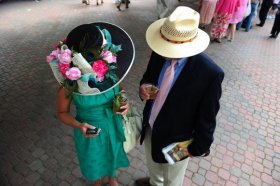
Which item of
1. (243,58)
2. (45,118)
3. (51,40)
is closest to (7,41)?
(51,40)

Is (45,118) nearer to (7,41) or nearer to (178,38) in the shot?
(178,38)

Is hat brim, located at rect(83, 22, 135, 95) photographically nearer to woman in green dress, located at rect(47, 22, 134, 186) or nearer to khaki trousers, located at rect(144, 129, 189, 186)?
woman in green dress, located at rect(47, 22, 134, 186)

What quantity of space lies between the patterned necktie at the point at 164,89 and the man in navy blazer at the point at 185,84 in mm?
28

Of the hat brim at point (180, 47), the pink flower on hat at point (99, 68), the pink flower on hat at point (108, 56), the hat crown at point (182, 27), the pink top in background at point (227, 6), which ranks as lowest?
the pink top in background at point (227, 6)

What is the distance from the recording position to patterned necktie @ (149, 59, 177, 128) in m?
1.87

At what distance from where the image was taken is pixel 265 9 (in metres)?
8.80

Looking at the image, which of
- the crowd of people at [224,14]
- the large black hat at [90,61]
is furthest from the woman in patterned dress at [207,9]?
the large black hat at [90,61]

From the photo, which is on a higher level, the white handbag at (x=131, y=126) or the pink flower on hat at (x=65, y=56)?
the pink flower on hat at (x=65, y=56)

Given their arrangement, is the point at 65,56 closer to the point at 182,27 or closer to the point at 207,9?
the point at 182,27

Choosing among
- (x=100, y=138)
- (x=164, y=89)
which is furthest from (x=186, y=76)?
(x=100, y=138)

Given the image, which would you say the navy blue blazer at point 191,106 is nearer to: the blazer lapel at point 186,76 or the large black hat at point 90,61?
the blazer lapel at point 186,76

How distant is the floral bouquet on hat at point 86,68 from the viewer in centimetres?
175

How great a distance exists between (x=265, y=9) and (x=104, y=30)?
889cm

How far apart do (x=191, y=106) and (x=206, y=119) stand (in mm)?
158
